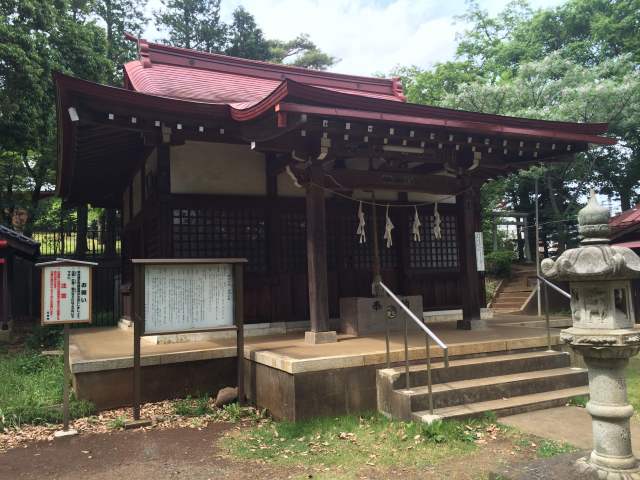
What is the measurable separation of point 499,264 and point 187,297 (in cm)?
1756

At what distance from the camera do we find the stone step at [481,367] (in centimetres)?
564

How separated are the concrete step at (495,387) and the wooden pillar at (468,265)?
2.06m

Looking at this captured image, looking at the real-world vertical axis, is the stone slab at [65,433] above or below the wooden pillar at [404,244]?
below

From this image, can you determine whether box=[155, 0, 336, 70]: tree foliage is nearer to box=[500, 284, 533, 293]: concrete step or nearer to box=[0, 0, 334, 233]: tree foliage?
box=[0, 0, 334, 233]: tree foliage

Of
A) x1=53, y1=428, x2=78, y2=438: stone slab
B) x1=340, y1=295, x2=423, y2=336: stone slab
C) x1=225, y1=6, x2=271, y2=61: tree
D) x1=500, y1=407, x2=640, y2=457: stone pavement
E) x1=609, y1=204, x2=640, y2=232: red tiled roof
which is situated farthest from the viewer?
x1=225, y1=6, x2=271, y2=61: tree

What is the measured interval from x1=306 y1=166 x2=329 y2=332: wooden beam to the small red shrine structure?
0.8 inches

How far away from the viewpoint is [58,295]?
550 cm

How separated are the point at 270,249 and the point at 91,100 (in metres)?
3.69

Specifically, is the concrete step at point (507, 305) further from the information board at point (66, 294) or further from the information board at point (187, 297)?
the information board at point (66, 294)

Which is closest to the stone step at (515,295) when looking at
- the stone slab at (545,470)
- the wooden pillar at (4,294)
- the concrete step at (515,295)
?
the concrete step at (515,295)

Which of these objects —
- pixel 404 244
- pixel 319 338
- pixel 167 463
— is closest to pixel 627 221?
pixel 404 244

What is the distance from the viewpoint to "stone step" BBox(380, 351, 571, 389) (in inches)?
222

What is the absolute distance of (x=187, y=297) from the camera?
5.99 metres

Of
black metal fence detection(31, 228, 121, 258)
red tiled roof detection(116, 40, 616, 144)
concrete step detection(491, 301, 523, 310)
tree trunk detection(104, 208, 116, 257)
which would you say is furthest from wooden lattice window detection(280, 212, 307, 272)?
concrete step detection(491, 301, 523, 310)
